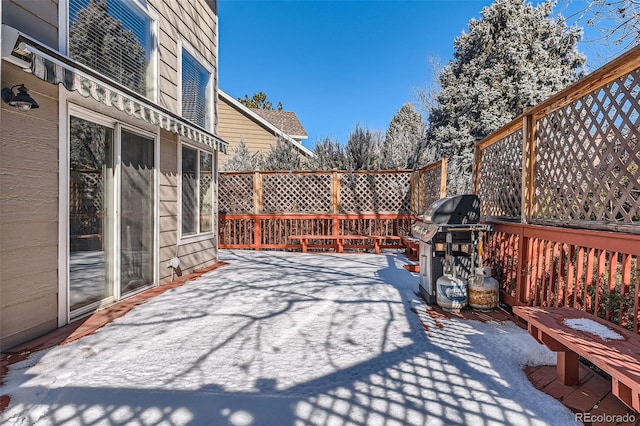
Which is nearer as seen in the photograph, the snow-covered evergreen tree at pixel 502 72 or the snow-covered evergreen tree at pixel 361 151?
the snow-covered evergreen tree at pixel 361 151

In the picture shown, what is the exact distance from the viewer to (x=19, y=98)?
7.41ft

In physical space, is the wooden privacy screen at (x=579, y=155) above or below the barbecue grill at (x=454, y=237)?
above

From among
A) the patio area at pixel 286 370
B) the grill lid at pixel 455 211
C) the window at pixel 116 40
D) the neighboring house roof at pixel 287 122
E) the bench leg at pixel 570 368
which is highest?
the neighboring house roof at pixel 287 122

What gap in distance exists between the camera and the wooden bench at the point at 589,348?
4.58 ft

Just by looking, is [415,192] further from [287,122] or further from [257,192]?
[287,122]

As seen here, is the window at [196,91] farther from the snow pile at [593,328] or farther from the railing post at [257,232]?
the snow pile at [593,328]

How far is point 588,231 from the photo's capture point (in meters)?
2.31

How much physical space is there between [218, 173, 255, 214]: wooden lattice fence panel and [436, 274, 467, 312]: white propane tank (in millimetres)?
5529

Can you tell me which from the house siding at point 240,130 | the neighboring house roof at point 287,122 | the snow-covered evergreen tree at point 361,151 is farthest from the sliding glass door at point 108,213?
the neighboring house roof at point 287,122

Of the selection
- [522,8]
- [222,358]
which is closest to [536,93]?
[522,8]

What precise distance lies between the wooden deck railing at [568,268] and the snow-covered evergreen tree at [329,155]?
4.98 metres

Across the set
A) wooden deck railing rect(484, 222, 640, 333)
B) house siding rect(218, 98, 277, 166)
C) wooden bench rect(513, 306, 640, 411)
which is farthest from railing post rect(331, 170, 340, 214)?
house siding rect(218, 98, 277, 166)

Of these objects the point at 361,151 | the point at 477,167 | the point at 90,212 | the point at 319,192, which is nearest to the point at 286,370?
the point at 90,212

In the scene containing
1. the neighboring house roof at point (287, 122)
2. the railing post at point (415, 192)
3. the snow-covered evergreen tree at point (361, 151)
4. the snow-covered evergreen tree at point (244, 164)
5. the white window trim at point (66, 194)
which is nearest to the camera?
the white window trim at point (66, 194)
